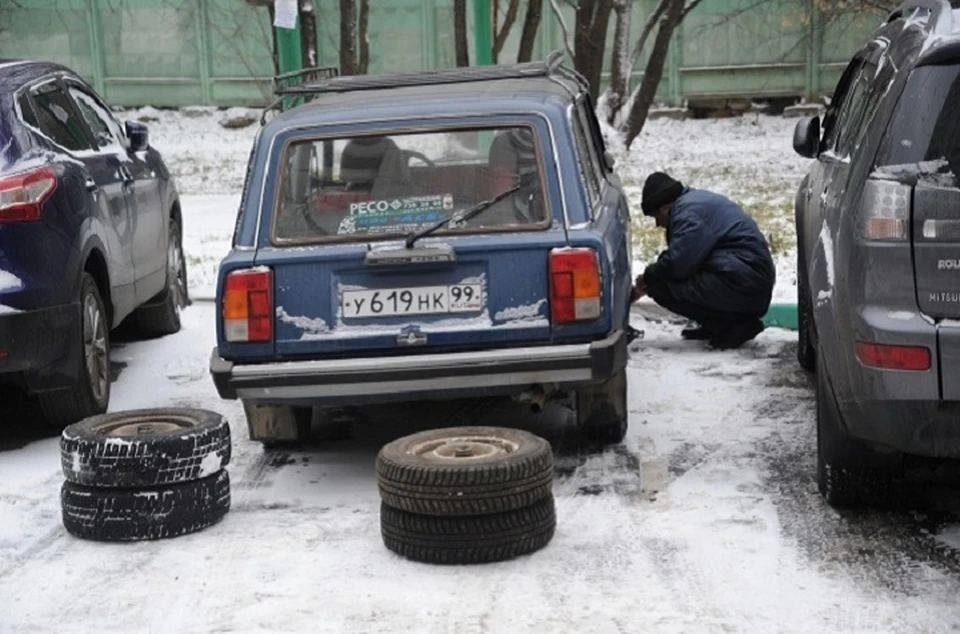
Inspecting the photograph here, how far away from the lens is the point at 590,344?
6164 mm

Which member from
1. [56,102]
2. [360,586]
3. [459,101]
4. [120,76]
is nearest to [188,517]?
[360,586]

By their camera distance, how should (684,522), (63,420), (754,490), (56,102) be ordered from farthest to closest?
(56,102), (63,420), (754,490), (684,522)

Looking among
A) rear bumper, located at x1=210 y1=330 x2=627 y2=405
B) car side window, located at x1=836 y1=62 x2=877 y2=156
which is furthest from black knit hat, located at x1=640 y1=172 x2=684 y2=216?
rear bumper, located at x1=210 y1=330 x2=627 y2=405

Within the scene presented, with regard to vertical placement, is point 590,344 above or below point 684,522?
above

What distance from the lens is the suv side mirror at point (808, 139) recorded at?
7.27 m

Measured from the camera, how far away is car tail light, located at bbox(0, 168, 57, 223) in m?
6.84

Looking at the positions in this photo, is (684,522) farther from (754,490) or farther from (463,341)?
(463,341)

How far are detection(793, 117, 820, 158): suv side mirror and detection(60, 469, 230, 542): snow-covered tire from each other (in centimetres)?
324

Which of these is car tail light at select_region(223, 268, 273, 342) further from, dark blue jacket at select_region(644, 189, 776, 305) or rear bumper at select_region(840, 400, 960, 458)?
dark blue jacket at select_region(644, 189, 776, 305)

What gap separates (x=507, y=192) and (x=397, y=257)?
0.60 meters

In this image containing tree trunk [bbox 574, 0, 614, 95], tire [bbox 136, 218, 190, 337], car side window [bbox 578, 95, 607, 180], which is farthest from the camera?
tree trunk [bbox 574, 0, 614, 95]

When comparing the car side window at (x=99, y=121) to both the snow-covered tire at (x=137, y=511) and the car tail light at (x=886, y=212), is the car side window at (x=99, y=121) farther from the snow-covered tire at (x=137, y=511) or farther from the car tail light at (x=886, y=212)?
the car tail light at (x=886, y=212)

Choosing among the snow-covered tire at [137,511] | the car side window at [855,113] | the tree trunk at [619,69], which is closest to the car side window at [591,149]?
the car side window at [855,113]

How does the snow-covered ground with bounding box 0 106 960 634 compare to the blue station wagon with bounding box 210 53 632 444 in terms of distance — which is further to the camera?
the blue station wagon with bounding box 210 53 632 444
